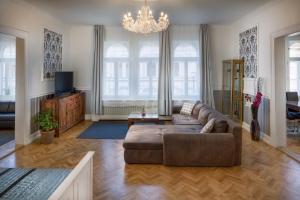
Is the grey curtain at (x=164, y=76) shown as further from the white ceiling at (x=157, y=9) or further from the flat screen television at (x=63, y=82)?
the flat screen television at (x=63, y=82)

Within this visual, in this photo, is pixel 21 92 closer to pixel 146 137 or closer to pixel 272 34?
pixel 146 137

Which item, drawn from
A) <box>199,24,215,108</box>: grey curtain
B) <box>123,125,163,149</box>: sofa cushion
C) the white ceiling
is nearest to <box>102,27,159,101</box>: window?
the white ceiling

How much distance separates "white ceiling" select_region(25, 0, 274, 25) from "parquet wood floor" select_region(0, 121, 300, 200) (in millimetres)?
3046

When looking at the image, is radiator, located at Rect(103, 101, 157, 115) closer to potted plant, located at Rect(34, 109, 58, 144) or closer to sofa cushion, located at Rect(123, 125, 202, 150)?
potted plant, located at Rect(34, 109, 58, 144)

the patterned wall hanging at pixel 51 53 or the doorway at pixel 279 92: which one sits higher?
the patterned wall hanging at pixel 51 53

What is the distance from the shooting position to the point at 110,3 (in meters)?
5.46

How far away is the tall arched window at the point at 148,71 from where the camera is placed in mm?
7973

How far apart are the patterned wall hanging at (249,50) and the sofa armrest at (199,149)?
2863 millimetres

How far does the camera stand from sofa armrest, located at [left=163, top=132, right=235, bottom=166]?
4016mm

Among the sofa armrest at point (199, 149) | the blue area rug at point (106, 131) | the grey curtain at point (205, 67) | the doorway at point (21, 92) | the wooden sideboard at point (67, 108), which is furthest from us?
the grey curtain at point (205, 67)

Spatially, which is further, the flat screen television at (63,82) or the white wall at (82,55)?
the white wall at (82,55)

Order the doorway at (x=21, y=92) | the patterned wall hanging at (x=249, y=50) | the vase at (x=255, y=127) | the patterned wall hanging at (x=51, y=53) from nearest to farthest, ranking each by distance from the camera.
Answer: the doorway at (x=21, y=92)
the vase at (x=255, y=127)
the patterned wall hanging at (x=249, y=50)
the patterned wall hanging at (x=51, y=53)

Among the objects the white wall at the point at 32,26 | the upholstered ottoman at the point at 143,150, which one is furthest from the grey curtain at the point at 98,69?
the upholstered ottoman at the point at 143,150

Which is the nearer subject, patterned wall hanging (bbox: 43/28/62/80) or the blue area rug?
the blue area rug
